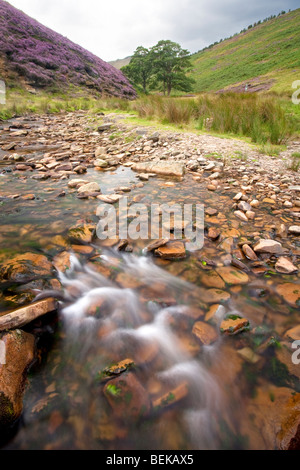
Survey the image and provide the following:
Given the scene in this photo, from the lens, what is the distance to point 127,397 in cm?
125

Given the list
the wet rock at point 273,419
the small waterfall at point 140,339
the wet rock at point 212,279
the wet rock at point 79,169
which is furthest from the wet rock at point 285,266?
the wet rock at point 79,169

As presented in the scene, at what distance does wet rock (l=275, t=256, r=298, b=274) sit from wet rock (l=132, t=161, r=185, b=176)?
2.94 meters

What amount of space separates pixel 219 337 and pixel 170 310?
431mm

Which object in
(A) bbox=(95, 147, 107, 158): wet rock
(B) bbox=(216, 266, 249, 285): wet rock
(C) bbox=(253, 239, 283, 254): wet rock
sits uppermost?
(A) bbox=(95, 147, 107, 158): wet rock

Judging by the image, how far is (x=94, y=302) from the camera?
6.14 feet

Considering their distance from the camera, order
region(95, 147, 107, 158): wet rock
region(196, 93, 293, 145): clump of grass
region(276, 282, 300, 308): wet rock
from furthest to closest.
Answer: region(196, 93, 293, 145): clump of grass → region(95, 147, 107, 158): wet rock → region(276, 282, 300, 308): wet rock

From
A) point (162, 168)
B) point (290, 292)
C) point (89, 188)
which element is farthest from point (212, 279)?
point (162, 168)

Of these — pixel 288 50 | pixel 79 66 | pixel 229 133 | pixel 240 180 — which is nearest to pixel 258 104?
pixel 229 133

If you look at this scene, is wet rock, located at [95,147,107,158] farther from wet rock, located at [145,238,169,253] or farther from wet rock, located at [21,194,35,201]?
wet rock, located at [145,238,169,253]

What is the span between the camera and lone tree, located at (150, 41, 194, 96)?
31.5m

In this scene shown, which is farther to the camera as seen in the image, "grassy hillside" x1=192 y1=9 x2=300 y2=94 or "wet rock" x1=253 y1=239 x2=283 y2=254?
"grassy hillside" x1=192 y1=9 x2=300 y2=94

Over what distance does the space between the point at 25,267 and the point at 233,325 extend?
1.85 m

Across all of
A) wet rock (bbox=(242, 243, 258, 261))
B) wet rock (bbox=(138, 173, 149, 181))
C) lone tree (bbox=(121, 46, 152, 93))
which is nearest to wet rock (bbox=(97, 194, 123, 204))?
wet rock (bbox=(138, 173, 149, 181))

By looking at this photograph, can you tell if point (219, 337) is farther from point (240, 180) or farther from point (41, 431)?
point (240, 180)
